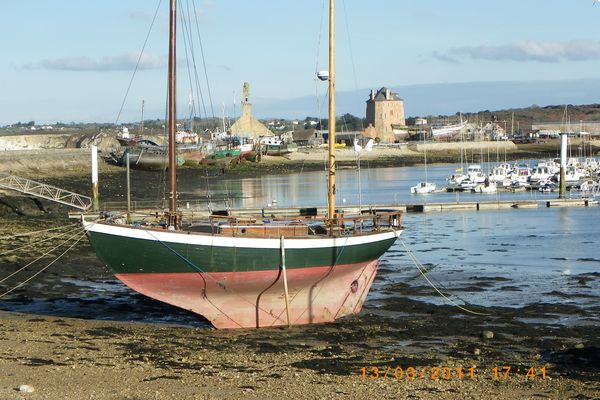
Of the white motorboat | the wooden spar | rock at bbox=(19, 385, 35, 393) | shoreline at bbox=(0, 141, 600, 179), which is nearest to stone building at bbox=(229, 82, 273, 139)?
shoreline at bbox=(0, 141, 600, 179)

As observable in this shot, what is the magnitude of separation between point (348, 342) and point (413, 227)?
26.9 metres

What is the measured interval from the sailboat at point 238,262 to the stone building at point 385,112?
14440 cm

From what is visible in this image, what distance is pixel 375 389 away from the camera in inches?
541

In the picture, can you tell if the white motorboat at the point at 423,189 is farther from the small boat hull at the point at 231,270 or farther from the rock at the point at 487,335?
the rock at the point at 487,335

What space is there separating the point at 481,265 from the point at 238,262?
15.0m

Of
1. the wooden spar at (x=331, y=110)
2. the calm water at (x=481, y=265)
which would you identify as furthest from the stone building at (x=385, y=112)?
the wooden spar at (x=331, y=110)

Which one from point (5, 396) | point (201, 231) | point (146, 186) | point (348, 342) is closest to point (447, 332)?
point (348, 342)

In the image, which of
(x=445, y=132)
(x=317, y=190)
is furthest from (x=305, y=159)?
(x=445, y=132)

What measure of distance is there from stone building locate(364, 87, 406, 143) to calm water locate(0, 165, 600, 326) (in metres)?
103

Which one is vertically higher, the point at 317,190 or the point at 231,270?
the point at 231,270

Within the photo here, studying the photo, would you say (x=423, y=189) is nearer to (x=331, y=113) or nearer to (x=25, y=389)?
(x=331, y=113)

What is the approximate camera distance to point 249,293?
19969 mm

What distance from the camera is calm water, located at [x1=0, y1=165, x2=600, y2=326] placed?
22906 mm

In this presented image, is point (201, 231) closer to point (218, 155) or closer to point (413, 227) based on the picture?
point (413, 227)
